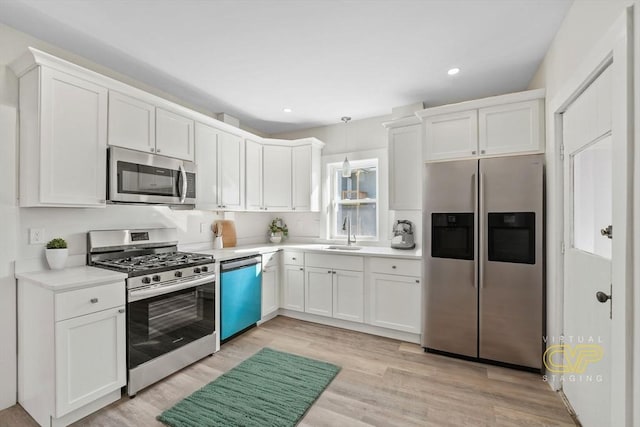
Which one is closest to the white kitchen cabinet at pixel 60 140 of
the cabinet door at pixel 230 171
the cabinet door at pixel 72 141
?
the cabinet door at pixel 72 141

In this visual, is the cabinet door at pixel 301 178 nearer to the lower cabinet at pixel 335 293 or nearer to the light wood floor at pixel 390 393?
the lower cabinet at pixel 335 293

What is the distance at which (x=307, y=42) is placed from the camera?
7.32 ft

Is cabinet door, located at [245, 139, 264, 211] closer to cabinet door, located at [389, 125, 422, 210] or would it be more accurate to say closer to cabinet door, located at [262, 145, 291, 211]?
cabinet door, located at [262, 145, 291, 211]

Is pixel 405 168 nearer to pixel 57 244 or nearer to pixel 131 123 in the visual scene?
pixel 131 123

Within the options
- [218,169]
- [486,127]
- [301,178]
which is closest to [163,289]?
[218,169]

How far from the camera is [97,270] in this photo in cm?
220

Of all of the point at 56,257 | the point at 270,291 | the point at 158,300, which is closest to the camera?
the point at 56,257

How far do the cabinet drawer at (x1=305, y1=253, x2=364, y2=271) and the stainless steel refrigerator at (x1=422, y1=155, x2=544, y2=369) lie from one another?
78cm

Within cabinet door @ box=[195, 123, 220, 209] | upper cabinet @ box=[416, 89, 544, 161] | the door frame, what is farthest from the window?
the door frame

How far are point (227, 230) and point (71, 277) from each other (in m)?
1.91

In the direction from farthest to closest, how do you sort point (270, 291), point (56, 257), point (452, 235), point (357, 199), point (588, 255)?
point (357, 199)
point (270, 291)
point (452, 235)
point (56, 257)
point (588, 255)

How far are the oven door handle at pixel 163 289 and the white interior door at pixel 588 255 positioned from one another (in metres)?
2.85

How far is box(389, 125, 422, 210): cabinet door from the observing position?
3.21 m

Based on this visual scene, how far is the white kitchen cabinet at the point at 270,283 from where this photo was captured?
3.59 m
